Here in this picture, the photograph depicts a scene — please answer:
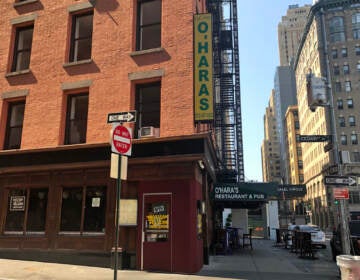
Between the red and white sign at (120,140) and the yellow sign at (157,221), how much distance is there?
494 cm

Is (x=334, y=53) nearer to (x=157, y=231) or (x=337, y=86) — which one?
(x=337, y=86)

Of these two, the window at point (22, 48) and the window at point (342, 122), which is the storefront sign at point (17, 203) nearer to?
the window at point (22, 48)

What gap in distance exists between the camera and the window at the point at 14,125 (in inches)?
600

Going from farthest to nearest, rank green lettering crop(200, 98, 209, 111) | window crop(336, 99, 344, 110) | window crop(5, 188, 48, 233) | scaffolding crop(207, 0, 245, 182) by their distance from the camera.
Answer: window crop(336, 99, 344, 110)
scaffolding crop(207, 0, 245, 182)
window crop(5, 188, 48, 233)
green lettering crop(200, 98, 209, 111)

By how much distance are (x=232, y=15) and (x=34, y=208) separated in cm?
1836

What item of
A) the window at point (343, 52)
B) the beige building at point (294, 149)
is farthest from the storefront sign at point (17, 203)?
the beige building at point (294, 149)

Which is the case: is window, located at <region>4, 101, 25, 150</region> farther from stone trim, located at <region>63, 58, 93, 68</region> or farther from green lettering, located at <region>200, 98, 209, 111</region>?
green lettering, located at <region>200, 98, 209, 111</region>

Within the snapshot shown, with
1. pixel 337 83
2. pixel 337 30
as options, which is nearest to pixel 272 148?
pixel 337 83

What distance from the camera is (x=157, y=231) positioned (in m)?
12.0

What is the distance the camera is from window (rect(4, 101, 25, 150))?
15.2 metres

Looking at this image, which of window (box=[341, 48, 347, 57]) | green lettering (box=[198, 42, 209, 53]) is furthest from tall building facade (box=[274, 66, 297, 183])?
green lettering (box=[198, 42, 209, 53])

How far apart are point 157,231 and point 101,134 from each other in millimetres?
4303

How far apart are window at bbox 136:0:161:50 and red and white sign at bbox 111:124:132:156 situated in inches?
283

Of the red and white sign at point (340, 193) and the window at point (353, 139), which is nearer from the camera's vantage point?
the red and white sign at point (340, 193)
